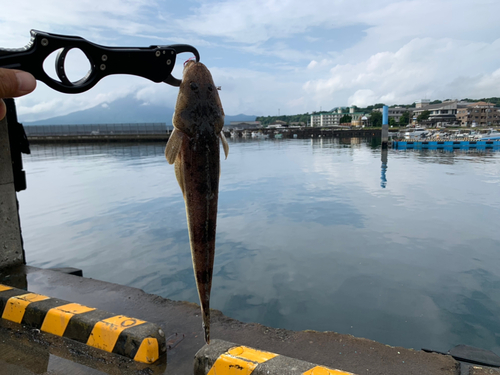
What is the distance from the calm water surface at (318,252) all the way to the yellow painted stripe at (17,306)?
3241 mm

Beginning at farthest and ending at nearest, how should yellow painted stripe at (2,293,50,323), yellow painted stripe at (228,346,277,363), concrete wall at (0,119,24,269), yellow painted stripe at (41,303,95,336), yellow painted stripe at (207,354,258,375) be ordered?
concrete wall at (0,119,24,269) < yellow painted stripe at (2,293,50,323) < yellow painted stripe at (41,303,95,336) < yellow painted stripe at (228,346,277,363) < yellow painted stripe at (207,354,258,375)

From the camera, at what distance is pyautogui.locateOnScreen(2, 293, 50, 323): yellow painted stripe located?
14.2 feet

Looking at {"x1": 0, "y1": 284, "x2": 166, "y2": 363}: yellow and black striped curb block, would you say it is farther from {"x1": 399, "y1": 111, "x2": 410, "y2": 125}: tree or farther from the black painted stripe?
{"x1": 399, "y1": 111, "x2": 410, "y2": 125}: tree

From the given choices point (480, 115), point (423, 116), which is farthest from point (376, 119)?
point (480, 115)

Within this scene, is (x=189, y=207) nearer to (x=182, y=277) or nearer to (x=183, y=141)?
(x=183, y=141)

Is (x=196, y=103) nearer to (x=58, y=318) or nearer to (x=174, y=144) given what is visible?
(x=174, y=144)

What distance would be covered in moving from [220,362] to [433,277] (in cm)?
677

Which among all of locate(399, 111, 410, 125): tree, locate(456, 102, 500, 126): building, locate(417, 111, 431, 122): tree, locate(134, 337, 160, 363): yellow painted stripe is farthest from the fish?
locate(399, 111, 410, 125): tree

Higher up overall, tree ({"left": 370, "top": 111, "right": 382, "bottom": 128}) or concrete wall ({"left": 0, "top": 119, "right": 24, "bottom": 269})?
tree ({"left": 370, "top": 111, "right": 382, "bottom": 128})

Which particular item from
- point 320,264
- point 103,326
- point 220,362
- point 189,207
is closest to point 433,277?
point 320,264

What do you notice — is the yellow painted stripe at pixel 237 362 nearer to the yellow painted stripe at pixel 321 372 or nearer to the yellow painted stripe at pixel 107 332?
the yellow painted stripe at pixel 321 372

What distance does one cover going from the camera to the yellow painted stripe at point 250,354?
305cm

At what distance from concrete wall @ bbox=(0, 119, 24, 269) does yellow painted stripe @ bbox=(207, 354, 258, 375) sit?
5.17 meters

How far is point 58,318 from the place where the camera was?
13.3 feet
